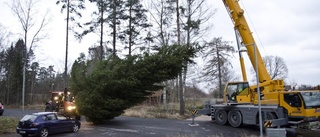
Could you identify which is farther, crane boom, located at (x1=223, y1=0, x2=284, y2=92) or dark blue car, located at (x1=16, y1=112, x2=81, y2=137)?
crane boom, located at (x1=223, y1=0, x2=284, y2=92)

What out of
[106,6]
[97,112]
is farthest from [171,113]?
[106,6]

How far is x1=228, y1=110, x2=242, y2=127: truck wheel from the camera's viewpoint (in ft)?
62.6

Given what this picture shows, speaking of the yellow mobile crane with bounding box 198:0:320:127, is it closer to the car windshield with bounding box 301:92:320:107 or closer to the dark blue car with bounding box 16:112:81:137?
the car windshield with bounding box 301:92:320:107

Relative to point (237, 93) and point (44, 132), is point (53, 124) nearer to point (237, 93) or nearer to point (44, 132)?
point (44, 132)

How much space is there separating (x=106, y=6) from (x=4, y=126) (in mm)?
20277

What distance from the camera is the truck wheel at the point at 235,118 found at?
62.6 feet

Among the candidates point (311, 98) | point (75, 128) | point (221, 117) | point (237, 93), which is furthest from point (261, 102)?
point (75, 128)

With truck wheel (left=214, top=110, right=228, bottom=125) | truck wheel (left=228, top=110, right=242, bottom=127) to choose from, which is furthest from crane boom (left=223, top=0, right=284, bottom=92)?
truck wheel (left=214, top=110, right=228, bottom=125)

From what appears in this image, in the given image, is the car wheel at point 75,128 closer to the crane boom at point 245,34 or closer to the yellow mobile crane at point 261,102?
the yellow mobile crane at point 261,102

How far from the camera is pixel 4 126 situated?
57.6 ft

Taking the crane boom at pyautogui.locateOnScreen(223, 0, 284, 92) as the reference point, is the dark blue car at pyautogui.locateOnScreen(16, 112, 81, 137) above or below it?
below

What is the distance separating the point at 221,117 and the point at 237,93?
2162mm

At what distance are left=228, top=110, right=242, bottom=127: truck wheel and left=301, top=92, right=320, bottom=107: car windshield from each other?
4276 mm

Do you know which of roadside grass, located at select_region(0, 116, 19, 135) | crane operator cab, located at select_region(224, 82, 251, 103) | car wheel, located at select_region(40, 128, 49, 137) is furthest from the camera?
crane operator cab, located at select_region(224, 82, 251, 103)
